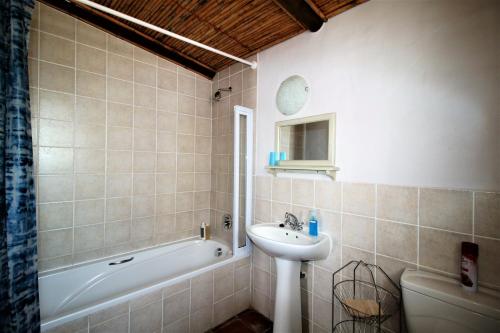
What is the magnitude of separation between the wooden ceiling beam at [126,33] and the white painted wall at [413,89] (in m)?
1.36

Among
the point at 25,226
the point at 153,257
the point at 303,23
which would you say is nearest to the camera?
the point at 25,226

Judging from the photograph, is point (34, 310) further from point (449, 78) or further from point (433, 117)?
point (449, 78)

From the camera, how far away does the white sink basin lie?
1377mm

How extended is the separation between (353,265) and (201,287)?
3.89ft

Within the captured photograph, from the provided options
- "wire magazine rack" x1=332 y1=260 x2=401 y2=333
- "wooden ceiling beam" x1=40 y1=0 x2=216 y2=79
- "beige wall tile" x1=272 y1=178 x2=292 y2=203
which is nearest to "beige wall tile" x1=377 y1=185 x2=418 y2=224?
"wire magazine rack" x1=332 y1=260 x2=401 y2=333

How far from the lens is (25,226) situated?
1095 millimetres

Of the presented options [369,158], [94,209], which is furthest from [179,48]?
[369,158]

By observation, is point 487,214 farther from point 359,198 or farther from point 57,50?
point 57,50

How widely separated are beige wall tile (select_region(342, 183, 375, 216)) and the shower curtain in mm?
1861

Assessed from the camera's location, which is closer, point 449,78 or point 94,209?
point 449,78

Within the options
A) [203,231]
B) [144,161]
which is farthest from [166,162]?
[203,231]

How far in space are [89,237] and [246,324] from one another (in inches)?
62.6

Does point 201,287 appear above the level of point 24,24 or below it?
below

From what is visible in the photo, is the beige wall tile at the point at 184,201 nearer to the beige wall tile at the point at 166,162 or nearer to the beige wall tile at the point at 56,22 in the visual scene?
the beige wall tile at the point at 166,162
